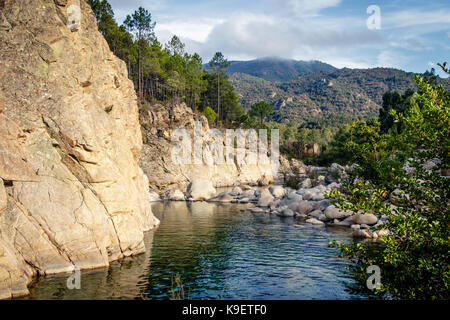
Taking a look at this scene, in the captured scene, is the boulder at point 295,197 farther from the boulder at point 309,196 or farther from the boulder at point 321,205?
the boulder at point 321,205

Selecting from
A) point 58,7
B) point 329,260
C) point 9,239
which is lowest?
point 329,260

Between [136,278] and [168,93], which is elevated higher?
[168,93]

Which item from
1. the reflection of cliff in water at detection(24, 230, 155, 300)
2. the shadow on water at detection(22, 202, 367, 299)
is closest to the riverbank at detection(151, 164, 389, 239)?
the shadow on water at detection(22, 202, 367, 299)

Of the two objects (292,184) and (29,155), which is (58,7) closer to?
(29,155)

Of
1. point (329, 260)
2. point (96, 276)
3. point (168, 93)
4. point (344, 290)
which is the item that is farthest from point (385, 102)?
point (96, 276)

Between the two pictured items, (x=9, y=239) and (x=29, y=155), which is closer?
(x=9, y=239)

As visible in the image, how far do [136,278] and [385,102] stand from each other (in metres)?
74.4

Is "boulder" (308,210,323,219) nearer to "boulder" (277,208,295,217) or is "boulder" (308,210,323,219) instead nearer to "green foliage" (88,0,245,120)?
"boulder" (277,208,295,217)

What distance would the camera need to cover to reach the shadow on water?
15.4m

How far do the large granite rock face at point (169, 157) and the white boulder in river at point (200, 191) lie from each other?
9140mm

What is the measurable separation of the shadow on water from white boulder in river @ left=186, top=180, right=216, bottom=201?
62.3 ft

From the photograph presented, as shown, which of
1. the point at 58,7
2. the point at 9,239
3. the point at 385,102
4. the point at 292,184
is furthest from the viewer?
the point at 385,102

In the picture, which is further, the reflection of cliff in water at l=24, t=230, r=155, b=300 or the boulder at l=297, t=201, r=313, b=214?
the boulder at l=297, t=201, r=313, b=214

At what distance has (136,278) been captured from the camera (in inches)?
681
